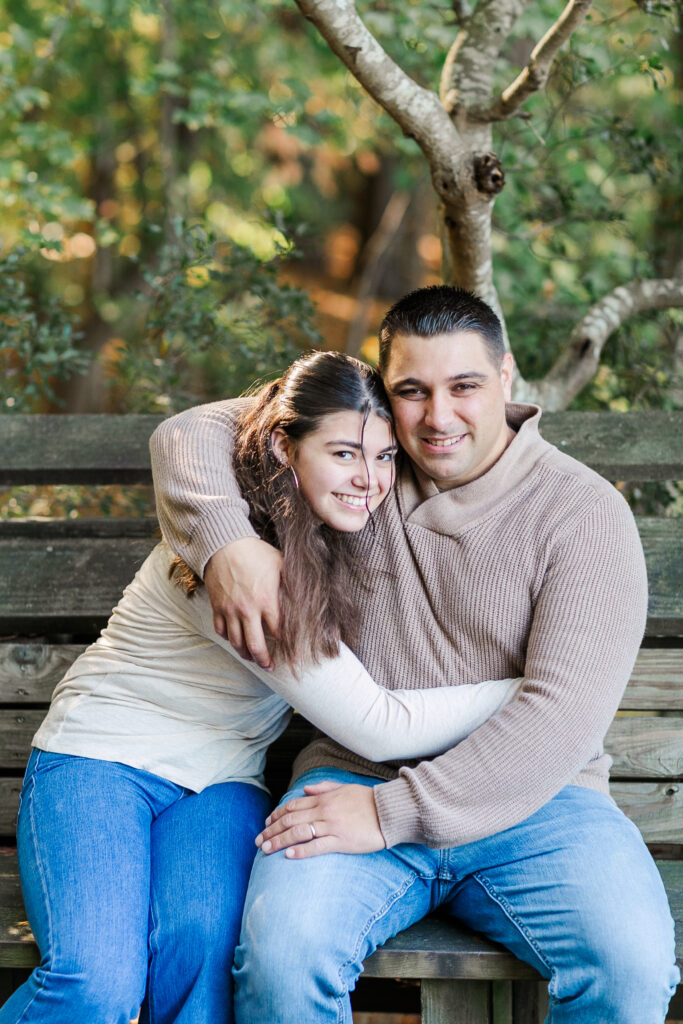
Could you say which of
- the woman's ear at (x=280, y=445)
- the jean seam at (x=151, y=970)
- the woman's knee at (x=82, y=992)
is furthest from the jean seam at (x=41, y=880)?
the woman's ear at (x=280, y=445)

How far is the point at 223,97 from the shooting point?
13.0 ft

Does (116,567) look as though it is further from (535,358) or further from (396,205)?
(396,205)

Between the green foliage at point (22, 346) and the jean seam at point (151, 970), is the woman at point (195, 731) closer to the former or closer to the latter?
the jean seam at point (151, 970)

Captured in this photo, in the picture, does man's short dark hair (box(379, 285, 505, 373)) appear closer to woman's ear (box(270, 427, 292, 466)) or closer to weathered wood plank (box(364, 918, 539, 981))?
woman's ear (box(270, 427, 292, 466))

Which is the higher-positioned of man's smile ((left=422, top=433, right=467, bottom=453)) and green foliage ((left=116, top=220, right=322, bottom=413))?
green foliage ((left=116, top=220, right=322, bottom=413))

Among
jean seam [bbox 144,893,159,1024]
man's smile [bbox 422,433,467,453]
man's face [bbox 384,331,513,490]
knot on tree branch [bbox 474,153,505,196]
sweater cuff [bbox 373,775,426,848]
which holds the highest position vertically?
knot on tree branch [bbox 474,153,505,196]

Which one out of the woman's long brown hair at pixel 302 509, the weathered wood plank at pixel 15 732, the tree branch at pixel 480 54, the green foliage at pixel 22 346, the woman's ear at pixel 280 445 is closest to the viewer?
the woman's long brown hair at pixel 302 509

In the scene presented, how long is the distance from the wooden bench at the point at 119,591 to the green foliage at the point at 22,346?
57 cm

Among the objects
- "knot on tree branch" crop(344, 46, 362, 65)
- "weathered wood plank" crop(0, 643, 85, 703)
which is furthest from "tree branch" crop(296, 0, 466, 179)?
"weathered wood plank" crop(0, 643, 85, 703)

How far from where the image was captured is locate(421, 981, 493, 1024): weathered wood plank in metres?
2.00

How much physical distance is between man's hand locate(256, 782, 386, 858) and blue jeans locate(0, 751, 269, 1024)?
0.41ft

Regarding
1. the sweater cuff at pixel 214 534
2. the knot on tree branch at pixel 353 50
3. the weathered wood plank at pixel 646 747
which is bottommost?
the weathered wood plank at pixel 646 747

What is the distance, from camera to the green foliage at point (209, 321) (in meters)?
3.35

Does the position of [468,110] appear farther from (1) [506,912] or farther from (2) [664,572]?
(1) [506,912]
